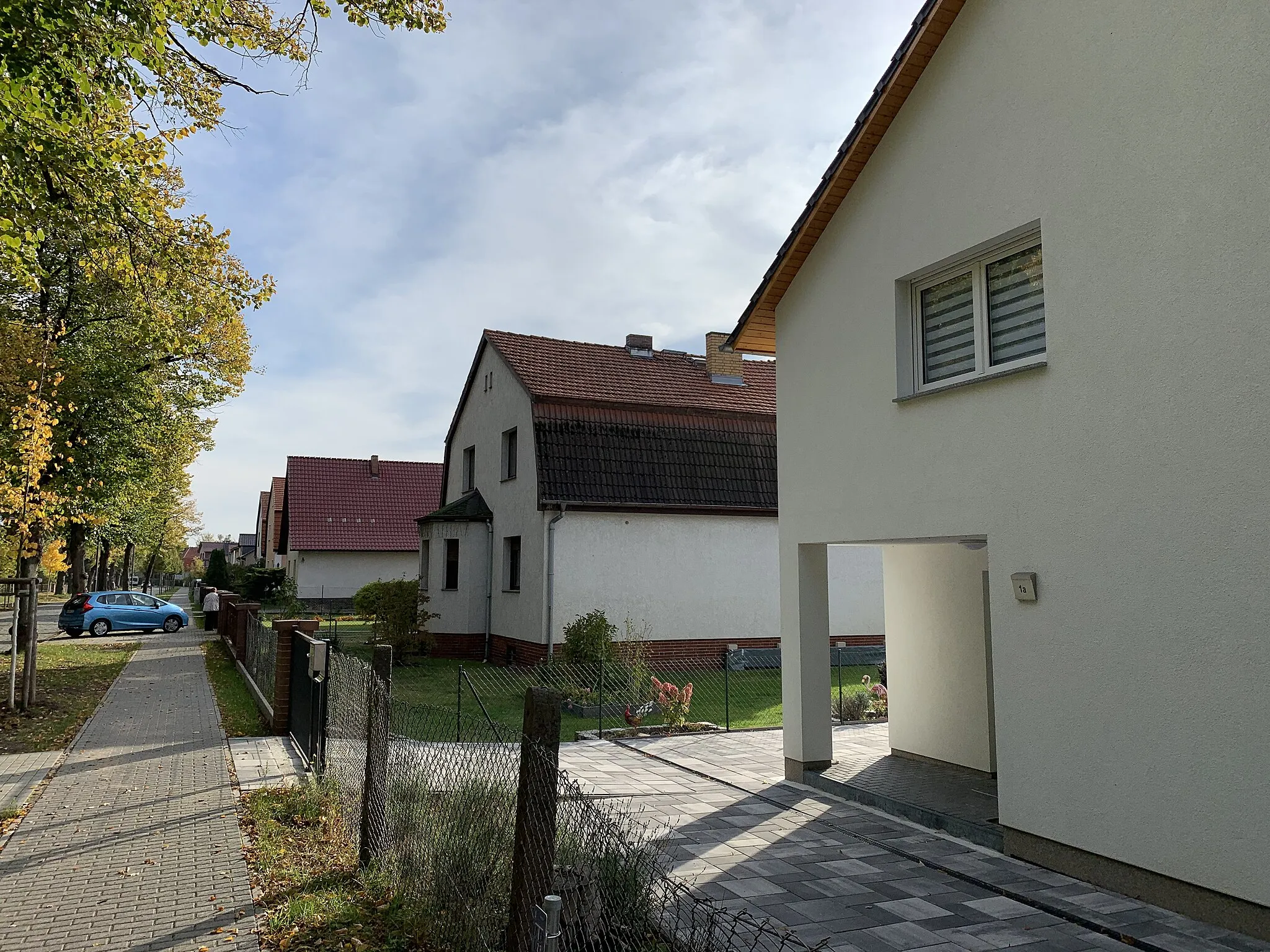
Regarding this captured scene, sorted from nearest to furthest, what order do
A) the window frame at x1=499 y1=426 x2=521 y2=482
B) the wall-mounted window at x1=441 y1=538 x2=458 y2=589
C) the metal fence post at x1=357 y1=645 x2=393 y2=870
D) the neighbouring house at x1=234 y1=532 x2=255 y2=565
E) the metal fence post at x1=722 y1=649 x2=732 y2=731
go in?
the metal fence post at x1=357 y1=645 x2=393 y2=870 < the metal fence post at x1=722 y1=649 x2=732 y2=731 < the window frame at x1=499 y1=426 x2=521 y2=482 < the wall-mounted window at x1=441 y1=538 x2=458 y2=589 < the neighbouring house at x1=234 y1=532 x2=255 y2=565

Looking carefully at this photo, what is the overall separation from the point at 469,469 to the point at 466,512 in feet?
10.0

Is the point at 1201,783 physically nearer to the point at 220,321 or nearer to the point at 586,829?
the point at 586,829

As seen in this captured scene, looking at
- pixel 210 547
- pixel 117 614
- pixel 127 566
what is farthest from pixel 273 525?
pixel 210 547

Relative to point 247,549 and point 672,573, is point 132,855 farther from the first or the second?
point 247,549

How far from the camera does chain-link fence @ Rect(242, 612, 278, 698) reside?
13.3 m

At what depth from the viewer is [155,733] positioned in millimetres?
12367

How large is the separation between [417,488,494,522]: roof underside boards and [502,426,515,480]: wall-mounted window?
127 cm

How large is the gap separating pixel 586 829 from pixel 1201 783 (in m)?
3.86

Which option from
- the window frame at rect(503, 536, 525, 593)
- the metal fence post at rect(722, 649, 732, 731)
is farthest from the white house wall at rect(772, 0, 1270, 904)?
the window frame at rect(503, 536, 525, 593)

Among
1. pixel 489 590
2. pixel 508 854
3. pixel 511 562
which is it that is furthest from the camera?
pixel 489 590

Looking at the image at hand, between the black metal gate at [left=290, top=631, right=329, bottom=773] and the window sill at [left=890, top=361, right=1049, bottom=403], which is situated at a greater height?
the window sill at [left=890, top=361, right=1049, bottom=403]

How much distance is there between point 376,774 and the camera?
21.2 feet

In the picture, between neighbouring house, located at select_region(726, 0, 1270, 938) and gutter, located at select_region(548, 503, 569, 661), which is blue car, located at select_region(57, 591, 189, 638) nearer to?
gutter, located at select_region(548, 503, 569, 661)

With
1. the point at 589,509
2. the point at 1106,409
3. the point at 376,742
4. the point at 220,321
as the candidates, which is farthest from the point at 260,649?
the point at 1106,409
